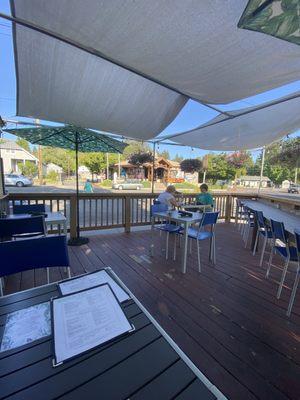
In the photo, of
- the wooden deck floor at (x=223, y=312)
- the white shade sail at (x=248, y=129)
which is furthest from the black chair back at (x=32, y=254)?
the white shade sail at (x=248, y=129)

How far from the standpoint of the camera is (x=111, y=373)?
25.5 inches

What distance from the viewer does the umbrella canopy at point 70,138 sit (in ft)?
12.0

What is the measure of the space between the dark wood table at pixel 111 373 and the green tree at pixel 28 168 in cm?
3029

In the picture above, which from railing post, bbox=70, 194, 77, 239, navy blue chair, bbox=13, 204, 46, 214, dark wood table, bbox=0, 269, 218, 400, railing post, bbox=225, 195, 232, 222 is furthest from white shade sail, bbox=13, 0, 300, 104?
railing post, bbox=225, 195, 232, 222

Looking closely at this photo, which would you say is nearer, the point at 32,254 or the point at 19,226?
the point at 32,254

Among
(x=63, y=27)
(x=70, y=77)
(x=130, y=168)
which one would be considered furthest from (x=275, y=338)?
(x=130, y=168)

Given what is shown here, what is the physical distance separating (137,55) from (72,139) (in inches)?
100

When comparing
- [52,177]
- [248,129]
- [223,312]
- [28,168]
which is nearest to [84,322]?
[223,312]

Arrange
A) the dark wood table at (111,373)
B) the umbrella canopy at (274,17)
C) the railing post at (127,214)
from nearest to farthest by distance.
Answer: the dark wood table at (111,373) < the umbrella canopy at (274,17) < the railing post at (127,214)

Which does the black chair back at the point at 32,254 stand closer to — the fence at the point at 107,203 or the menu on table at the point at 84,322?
the menu on table at the point at 84,322

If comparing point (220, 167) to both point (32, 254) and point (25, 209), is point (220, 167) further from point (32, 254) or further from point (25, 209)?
point (32, 254)

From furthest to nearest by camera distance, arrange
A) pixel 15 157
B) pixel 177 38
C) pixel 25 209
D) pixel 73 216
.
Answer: pixel 15 157, pixel 73 216, pixel 25 209, pixel 177 38

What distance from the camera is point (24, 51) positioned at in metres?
2.18

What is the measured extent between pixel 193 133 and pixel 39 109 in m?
3.10
